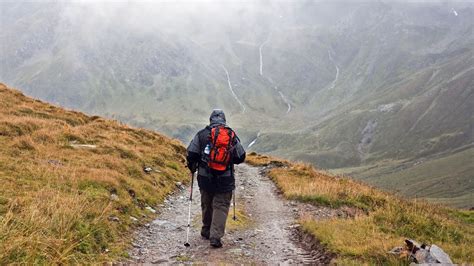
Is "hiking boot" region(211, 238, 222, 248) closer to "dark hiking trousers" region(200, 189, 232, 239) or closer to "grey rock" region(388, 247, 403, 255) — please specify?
"dark hiking trousers" region(200, 189, 232, 239)

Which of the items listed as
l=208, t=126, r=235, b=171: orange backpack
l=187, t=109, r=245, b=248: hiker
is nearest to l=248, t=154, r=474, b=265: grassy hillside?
l=187, t=109, r=245, b=248: hiker

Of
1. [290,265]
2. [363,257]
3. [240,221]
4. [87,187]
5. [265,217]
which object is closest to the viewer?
[363,257]

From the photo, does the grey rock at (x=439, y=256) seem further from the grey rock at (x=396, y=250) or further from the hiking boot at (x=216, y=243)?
the hiking boot at (x=216, y=243)

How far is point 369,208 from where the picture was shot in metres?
19.3

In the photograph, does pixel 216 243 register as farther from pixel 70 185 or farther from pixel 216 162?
pixel 70 185

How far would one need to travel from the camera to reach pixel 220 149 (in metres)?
12.2

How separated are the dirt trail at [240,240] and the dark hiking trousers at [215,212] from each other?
426 mm

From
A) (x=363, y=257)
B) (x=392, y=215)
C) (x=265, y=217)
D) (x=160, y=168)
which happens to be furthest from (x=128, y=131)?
(x=363, y=257)

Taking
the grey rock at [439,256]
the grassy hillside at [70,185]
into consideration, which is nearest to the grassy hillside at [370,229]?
the grey rock at [439,256]

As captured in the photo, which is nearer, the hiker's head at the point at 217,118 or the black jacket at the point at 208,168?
the black jacket at the point at 208,168

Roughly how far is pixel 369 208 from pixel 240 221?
6799 millimetres

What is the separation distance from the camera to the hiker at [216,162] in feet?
39.9

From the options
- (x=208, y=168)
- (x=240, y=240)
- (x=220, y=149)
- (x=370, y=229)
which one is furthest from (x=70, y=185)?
(x=370, y=229)

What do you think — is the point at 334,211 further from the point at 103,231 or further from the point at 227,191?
the point at 103,231
